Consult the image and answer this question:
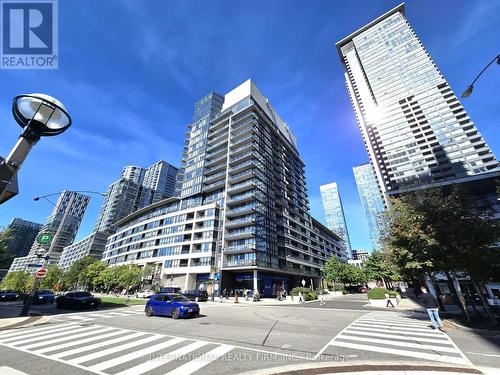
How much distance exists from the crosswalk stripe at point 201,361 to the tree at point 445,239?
38.0ft

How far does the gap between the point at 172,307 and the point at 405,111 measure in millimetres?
131082

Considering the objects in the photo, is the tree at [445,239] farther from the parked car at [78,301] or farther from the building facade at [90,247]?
the building facade at [90,247]

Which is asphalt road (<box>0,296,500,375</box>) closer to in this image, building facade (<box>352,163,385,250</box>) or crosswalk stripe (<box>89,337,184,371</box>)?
crosswalk stripe (<box>89,337,184,371</box>)

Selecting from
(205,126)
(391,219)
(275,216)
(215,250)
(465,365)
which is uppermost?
(205,126)

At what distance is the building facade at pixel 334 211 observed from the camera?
580 ft

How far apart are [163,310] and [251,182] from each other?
39.7 meters

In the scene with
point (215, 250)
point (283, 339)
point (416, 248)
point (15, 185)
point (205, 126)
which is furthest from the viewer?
point (205, 126)

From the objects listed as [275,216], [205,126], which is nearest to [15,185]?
[275,216]

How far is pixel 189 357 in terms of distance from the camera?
656 cm

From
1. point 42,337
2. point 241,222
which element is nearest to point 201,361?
point 42,337

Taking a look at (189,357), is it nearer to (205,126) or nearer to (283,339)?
(283,339)

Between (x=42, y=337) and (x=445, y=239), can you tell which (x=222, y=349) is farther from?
(x=445, y=239)

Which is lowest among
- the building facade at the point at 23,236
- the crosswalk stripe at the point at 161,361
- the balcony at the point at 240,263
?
the crosswalk stripe at the point at 161,361

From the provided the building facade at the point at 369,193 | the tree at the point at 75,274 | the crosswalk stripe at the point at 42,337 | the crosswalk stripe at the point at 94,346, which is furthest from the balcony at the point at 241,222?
the building facade at the point at 369,193
